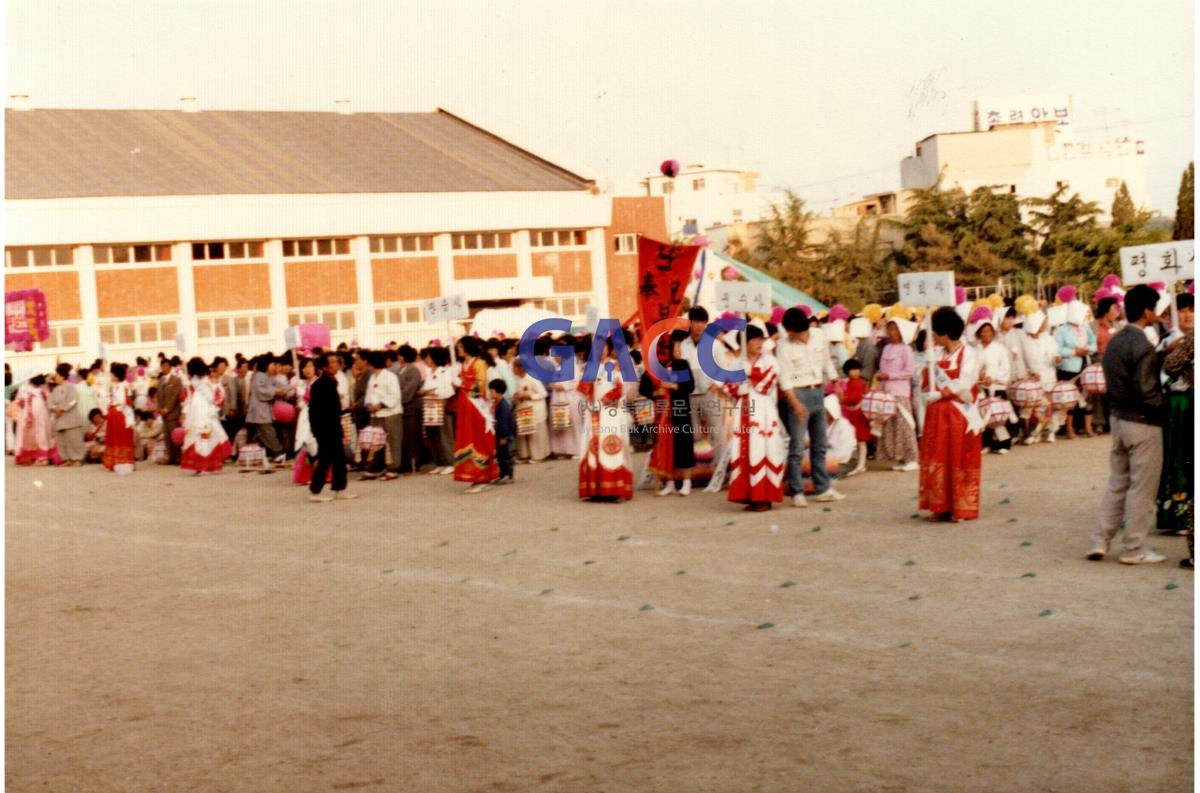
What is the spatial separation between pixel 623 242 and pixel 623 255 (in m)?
0.50

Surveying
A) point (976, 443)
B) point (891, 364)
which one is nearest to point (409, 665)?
point (976, 443)

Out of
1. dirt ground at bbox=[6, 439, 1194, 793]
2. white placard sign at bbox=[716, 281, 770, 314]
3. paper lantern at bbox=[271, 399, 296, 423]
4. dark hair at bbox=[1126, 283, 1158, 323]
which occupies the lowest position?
dirt ground at bbox=[6, 439, 1194, 793]

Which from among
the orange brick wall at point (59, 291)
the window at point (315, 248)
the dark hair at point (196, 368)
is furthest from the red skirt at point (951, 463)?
the window at point (315, 248)

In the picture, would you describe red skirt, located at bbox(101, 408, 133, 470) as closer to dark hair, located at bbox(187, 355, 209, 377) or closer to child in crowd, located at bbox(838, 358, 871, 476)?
dark hair, located at bbox(187, 355, 209, 377)

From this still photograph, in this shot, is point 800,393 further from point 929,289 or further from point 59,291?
point 59,291

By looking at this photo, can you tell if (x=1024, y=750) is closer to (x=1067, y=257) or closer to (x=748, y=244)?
(x=1067, y=257)

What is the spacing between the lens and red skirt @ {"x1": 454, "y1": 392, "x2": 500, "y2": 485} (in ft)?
49.4

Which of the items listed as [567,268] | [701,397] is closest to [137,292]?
[567,268]

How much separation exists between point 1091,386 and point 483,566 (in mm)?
9731

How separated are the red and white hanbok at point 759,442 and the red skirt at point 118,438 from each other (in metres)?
12.3

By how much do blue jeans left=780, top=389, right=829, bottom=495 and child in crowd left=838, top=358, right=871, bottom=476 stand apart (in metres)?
2.29

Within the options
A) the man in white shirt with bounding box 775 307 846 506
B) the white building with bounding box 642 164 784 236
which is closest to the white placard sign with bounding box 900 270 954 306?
the man in white shirt with bounding box 775 307 846 506

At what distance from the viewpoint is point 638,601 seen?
8438mm

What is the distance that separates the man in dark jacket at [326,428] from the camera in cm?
1475
